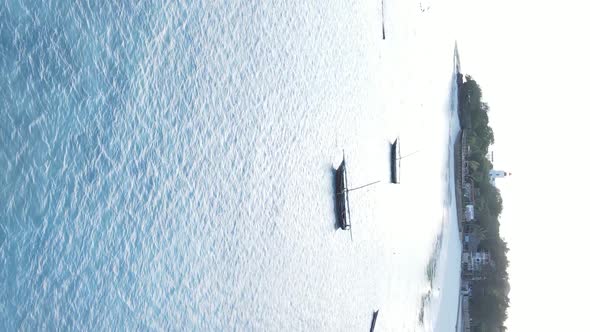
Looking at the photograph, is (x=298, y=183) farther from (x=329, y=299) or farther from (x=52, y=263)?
(x=52, y=263)

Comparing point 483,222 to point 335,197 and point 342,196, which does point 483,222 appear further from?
point 335,197

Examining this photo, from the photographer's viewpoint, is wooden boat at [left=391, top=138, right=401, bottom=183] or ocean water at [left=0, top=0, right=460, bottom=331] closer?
ocean water at [left=0, top=0, right=460, bottom=331]

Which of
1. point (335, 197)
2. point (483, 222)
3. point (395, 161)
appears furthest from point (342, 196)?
point (483, 222)

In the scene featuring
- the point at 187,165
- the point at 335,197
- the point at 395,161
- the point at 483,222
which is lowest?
the point at 187,165

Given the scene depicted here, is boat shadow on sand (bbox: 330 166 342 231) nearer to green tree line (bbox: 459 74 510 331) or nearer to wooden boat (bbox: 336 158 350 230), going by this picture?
wooden boat (bbox: 336 158 350 230)

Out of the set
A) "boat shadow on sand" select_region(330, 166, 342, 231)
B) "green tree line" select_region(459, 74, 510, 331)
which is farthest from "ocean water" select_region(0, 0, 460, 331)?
"green tree line" select_region(459, 74, 510, 331)

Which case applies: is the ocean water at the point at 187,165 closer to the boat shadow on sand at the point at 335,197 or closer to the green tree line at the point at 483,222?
the boat shadow on sand at the point at 335,197

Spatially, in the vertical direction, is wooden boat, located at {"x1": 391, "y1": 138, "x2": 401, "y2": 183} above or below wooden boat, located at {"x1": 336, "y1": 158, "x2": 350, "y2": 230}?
above

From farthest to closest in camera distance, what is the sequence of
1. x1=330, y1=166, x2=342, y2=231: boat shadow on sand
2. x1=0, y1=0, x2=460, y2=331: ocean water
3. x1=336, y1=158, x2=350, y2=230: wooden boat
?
x1=336, y1=158, x2=350, y2=230: wooden boat, x1=330, y1=166, x2=342, y2=231: boat shadow on sand, x1=0, y1=0, x2=460, y2=331: ocean water

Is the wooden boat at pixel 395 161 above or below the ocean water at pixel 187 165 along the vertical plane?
above

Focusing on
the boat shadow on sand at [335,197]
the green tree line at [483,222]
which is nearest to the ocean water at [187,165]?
the boat shadow on sand at [335,197]
